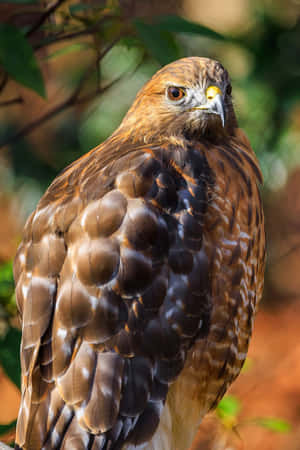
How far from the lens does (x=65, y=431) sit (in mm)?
1633

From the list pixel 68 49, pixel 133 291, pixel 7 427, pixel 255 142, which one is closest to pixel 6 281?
pixel 7 427

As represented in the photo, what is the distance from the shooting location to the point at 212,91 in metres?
1.82

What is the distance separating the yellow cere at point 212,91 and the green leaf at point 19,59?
44 cm

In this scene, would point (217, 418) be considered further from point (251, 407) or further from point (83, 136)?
point (83, 136)

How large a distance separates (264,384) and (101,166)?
15.9ft

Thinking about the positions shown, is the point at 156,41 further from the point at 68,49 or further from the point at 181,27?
the point at 68,49

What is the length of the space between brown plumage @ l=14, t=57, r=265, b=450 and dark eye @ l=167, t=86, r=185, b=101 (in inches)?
1.9

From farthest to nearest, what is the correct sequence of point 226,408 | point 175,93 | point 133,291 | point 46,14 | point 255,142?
point 255,142 → point 226,408 → point 46,14 → point 175,93 → point 133,291

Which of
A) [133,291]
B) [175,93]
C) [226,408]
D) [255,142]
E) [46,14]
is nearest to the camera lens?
[133,291]

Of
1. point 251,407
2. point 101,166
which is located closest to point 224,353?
point 101,166

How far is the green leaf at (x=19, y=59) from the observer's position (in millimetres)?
1843

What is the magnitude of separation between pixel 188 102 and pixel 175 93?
0.05 metres

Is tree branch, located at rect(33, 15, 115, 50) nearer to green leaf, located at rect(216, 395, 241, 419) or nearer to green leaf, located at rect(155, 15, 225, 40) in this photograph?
green leaf, located at rect(155, 15, 225, 40)

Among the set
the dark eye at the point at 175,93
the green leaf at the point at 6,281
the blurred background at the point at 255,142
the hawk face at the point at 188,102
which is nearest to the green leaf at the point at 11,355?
the green leaf at the point at 6,281
